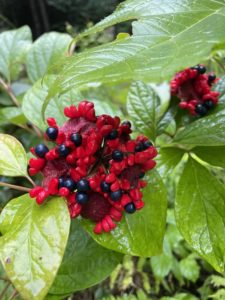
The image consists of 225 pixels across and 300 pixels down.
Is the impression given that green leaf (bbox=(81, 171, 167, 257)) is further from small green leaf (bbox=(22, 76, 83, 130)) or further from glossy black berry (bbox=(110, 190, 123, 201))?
small green leaf (bbox=(22, 76, 83, 130))

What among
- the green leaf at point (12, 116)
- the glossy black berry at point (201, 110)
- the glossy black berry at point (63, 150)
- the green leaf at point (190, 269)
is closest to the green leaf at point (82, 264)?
the glossy black berry at point (63, 150)

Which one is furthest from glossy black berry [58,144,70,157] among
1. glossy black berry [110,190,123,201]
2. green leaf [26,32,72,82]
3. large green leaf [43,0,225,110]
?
green leaf [26,32,72,82]

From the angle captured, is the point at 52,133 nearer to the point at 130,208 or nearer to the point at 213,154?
the point at 130,208

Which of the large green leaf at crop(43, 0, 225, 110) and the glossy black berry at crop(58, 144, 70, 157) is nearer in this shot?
the large green leaf at crop(43, 0, 225, 110)

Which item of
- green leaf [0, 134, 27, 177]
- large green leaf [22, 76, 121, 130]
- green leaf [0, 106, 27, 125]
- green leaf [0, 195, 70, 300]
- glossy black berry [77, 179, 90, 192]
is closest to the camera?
green leaf [0, 195, 70, 300]

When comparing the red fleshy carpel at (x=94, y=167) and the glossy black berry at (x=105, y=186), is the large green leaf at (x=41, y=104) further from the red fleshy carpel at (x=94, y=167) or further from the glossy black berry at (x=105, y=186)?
the glossy black berry at (x=105, y=186)

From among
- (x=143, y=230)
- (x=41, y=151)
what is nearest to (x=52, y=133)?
(x=41, y=151)
